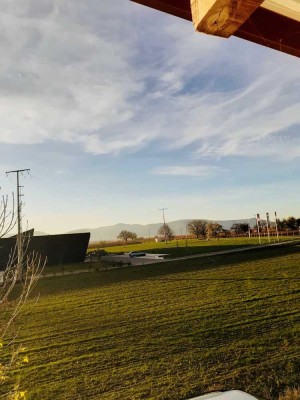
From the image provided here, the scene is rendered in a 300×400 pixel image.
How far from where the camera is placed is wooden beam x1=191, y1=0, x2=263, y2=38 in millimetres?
1504

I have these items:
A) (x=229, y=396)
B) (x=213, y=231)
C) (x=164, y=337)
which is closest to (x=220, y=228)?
(x=213, y=231)

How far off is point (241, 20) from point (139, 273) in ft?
89.7

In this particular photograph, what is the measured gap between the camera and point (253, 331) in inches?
529

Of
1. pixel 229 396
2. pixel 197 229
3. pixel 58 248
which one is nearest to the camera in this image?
pixel 229 396

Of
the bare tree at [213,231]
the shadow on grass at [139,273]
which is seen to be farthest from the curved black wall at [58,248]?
the bare tree at [213,231]

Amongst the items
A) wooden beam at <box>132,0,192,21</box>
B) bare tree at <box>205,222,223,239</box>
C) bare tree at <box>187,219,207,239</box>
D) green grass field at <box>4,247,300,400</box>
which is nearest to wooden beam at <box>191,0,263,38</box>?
wooden beam at <box>132,0,192,21</box>

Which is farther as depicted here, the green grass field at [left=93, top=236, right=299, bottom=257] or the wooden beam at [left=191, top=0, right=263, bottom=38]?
the green grass field at [left=93, top=236, right=299, bottom=257]

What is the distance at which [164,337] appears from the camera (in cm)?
1323

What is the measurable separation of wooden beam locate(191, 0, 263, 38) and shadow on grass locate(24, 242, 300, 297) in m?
22.3

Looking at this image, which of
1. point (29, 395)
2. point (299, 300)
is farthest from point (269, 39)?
point (299, 300)

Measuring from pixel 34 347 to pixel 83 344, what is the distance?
1.81 metres

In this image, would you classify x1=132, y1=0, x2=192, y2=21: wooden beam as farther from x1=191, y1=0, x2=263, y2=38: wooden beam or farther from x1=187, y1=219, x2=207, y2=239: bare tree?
x1=187, y1=219, x2=207, y2=239: bare tree

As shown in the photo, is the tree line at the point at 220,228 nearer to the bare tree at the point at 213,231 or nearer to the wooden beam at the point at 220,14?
the bare tree at the point at 213,231

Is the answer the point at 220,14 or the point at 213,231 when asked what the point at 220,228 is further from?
the point at 220,14
